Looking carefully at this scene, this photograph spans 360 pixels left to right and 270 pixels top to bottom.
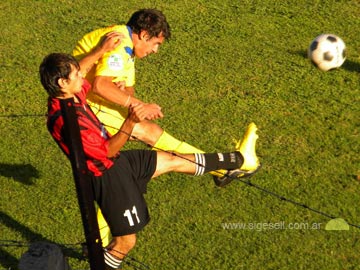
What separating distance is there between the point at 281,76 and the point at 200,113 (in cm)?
160

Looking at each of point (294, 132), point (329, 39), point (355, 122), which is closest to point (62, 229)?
point (294, 132)

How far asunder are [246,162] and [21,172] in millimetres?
2743

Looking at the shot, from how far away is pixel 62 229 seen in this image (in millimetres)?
7410

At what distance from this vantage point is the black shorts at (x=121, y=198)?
6.10 metres

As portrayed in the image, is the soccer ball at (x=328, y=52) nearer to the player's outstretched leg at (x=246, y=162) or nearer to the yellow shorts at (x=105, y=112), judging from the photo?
the player's outstretched leg at (x=246, y=162)

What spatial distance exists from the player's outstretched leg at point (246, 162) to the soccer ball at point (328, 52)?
248cm

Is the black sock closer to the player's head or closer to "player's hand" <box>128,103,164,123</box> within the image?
the player's head

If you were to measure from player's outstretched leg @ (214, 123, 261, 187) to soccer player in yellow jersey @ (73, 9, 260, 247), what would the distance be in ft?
0.71

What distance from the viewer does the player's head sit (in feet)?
22.1

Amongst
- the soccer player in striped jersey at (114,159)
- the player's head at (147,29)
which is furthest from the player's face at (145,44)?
the soccer player in striped jersey at (114,159)

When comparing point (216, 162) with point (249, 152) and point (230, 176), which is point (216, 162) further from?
point (249, 152)

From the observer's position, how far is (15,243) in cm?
719

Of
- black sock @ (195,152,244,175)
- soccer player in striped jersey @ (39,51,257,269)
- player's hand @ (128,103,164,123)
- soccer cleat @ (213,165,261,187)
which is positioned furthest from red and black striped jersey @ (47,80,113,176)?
soccer cleat @ (213,165,261,187)

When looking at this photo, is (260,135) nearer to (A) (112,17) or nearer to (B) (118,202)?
(B) (118,202)
